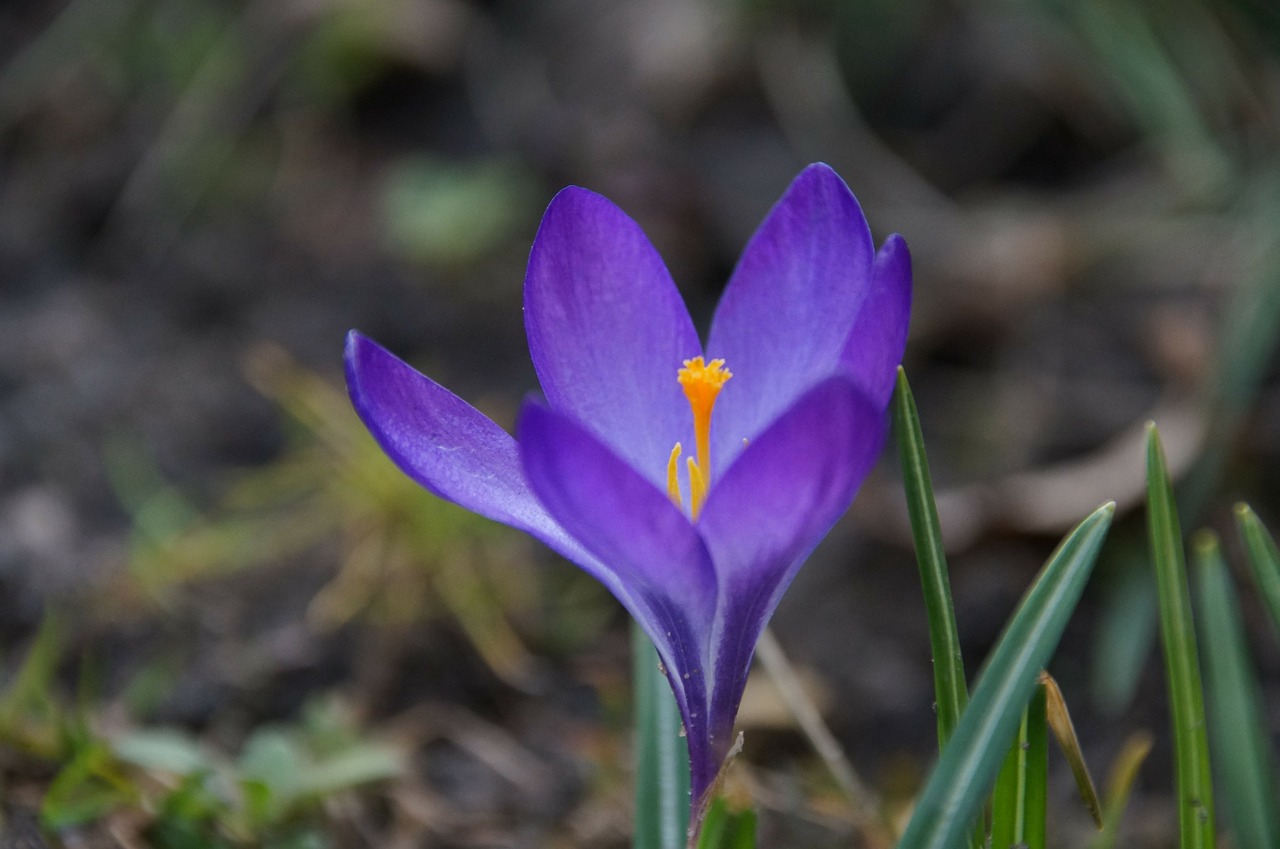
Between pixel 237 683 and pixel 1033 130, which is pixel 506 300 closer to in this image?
pixel 237 683

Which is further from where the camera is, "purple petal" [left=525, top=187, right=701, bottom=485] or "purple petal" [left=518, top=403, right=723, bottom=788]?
"purple petal" [left=525, top=187, right=701, bottom=485]

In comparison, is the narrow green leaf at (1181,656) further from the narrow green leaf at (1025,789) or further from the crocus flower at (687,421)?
the crocus flower at (687,421)

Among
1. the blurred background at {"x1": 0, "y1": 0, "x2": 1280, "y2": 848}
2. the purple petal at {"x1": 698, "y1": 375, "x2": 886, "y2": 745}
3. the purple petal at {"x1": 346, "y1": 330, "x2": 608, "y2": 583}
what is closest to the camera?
the purple petal at {"x1": 698, "y1": 375, "x2": 886, "y2": 745}

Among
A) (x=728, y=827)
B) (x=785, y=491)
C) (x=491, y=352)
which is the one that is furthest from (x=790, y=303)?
(x=491, y=352)

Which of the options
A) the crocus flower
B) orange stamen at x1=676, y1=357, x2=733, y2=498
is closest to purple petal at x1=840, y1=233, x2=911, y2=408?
the crocus flower

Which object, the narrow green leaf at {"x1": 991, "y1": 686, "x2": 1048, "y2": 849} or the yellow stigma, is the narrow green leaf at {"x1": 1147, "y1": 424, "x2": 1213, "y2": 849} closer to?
the narrow green leaf at {"x1": 991, "y1": 686, "x2": 1048, "y2": 849}

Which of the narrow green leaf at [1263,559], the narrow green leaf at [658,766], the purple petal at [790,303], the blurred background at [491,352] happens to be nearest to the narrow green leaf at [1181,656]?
the narrow green leaf at [1263,559]

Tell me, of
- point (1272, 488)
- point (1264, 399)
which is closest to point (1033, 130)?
point (1264, 399)

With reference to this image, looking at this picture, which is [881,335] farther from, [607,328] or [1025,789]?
[1025,789]
